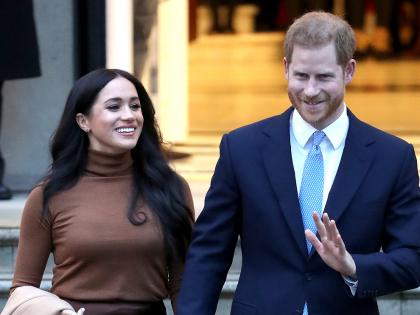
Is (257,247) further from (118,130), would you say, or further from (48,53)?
(48,53)

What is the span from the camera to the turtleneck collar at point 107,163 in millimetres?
4227

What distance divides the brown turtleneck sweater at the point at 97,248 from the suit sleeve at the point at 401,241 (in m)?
0.81

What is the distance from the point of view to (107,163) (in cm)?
423

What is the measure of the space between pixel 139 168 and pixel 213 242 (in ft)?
1.95

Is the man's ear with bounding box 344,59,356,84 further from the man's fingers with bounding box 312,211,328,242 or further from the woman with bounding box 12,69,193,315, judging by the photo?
the woman with bounding box 12,69,193,315

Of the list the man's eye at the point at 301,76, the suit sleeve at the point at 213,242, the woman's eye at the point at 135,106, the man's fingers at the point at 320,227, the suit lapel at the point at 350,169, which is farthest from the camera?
the woman's eye at the point at 135,106

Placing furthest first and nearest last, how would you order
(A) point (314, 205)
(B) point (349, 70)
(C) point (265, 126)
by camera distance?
(C) point (265, 126) < (A) point (314, 205) < (B) point (349, 70)

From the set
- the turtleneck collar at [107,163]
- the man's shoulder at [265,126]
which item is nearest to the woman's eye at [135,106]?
the turtleneck collar at [107,163]

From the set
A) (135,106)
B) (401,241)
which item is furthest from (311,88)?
(135,106)

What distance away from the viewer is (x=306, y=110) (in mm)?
3533

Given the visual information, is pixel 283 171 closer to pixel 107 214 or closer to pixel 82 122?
pixel 107 214

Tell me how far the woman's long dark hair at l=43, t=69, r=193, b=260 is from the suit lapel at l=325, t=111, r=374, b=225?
0.70 meters

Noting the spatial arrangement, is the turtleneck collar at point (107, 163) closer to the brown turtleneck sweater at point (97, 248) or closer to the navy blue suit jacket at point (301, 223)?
the brown turtleneck sweater at point (97, 248)

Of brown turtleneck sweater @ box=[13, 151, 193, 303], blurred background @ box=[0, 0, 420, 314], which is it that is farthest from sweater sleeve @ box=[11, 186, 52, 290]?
blurred background @ box=[0, 0, 420, 314]
